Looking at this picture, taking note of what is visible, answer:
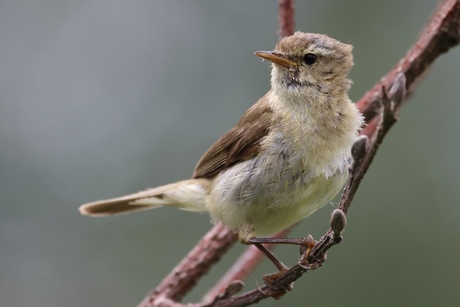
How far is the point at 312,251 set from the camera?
2732mm

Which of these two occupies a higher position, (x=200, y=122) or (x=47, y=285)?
(x=200, y=122)

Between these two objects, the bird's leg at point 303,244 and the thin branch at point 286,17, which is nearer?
the bird's leg at point 303,244

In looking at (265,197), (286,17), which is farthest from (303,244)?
(286,17)

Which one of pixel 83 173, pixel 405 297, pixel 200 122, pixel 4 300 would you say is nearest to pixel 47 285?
pixel 4 300

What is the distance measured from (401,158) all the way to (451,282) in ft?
4.11

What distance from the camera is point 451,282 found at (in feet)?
19.7

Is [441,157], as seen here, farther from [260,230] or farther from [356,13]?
[260,230]

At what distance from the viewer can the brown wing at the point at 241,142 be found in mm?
3848

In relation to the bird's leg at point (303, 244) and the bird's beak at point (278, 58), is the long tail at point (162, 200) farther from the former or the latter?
the bird's beak at point (278, 58)

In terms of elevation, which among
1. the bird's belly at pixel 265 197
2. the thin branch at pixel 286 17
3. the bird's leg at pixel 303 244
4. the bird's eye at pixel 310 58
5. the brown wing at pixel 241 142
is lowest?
the bird's leg at pixel 303 244

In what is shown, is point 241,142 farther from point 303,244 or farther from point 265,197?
point 303,244

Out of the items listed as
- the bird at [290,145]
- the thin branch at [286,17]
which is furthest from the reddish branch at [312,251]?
the bird at [290,145]

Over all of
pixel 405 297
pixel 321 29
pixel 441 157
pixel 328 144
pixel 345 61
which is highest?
pixel 321 29

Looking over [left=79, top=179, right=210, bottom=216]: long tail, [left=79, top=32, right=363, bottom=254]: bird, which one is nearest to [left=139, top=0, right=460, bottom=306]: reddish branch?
[left=79, top=32, right=363, bottom=254]: bird
